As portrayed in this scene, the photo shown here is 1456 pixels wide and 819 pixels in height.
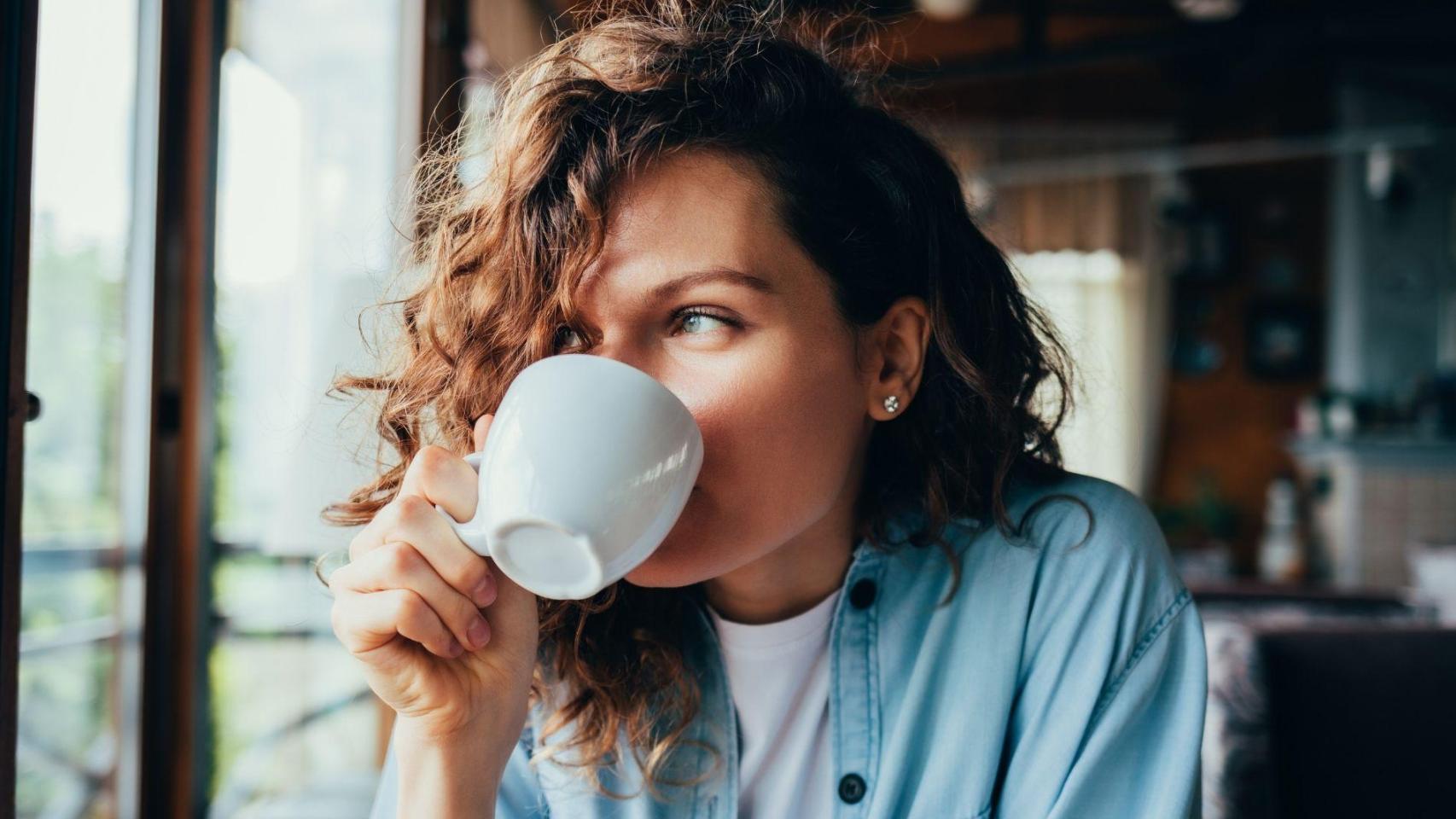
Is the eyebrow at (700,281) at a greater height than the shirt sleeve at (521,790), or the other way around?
the eyebrow at (700,281)

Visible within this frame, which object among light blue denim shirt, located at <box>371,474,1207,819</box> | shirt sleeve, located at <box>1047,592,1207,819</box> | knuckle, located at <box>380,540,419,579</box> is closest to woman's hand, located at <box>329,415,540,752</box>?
knuckle, located at <box>380,540,419,579</box>

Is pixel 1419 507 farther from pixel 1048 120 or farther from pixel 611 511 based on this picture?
pixel 611 511

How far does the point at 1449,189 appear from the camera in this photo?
6883mm

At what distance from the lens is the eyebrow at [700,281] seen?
2.98 feet

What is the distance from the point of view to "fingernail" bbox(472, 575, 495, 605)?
31.3 inches

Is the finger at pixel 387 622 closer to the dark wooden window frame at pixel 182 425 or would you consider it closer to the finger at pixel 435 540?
the finger at pixel 435 540

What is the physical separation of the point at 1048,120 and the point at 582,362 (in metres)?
7.78

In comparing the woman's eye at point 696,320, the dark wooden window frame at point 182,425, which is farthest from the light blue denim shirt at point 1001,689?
the dark wooden window frame at point 182,425

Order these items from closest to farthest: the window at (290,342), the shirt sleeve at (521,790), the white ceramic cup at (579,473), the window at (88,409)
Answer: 1. the white ceramic cup at (579,473)
2. the shirt sleeve at (521,790)
3. the window at (88,409)
4. the window at (290,342)

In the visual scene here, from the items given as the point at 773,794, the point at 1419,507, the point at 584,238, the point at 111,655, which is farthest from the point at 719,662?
the point at 1419,507

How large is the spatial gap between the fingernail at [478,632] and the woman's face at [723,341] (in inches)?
5.4

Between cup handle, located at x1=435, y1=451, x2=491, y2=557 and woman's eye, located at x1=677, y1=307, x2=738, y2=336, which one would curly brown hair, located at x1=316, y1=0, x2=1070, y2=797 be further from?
cup handle, located at x1=435, y1=451, x2=491, y2=557

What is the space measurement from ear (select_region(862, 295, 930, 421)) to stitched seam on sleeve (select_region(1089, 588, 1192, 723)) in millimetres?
322

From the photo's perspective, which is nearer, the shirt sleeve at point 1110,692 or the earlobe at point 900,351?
the shirt sleeve at point 1110,692
